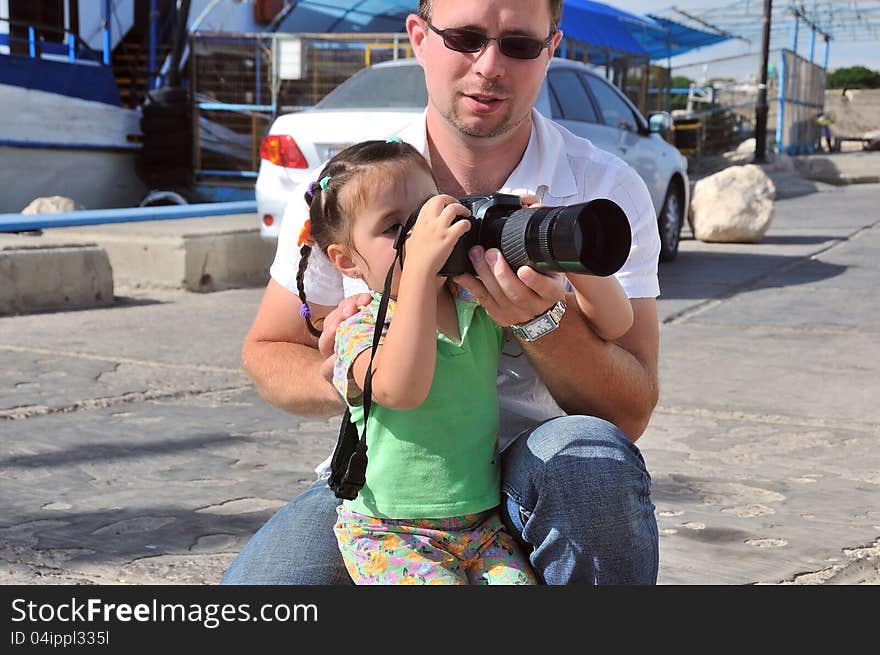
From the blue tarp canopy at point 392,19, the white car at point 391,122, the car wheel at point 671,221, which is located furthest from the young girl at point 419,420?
the blue tarp canopy at point 392,19

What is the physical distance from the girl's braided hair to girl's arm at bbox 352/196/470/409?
20 cm

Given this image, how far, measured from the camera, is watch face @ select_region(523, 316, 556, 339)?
2.12 m

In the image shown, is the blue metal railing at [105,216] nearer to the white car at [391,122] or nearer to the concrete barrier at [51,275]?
the concrete barrier at [51,275]

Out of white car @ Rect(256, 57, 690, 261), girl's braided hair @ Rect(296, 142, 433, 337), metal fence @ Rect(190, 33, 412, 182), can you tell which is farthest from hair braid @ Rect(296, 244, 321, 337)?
metal fence @ Rect(190, 33, 412, 182)

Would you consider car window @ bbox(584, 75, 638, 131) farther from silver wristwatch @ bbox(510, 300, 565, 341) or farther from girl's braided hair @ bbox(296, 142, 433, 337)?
silver wristwatch @ bbox(510, 300, 565, 341)

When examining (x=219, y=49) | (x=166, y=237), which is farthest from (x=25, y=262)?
(x=219, y=49)

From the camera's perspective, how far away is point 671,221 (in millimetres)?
10328

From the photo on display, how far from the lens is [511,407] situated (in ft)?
7.98

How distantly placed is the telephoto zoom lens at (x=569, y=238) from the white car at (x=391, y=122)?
4.73 m

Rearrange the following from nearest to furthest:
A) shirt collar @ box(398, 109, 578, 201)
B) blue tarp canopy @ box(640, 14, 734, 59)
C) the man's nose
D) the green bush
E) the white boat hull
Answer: the man's nose → shirt collar @ box(398, 109, 578, 201) → the white boat hull → blue tarp canopy @ box(640, 14, 734, 59) → the green bush

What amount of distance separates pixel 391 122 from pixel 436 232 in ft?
18.1

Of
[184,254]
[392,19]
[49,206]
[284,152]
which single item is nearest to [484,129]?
[284,152]

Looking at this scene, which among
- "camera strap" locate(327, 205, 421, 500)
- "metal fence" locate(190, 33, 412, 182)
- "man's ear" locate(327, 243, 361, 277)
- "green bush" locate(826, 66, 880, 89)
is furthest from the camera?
"green bush" locate(826, 66, 880, 89)

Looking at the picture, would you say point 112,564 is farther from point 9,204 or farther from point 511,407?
point 9,204
